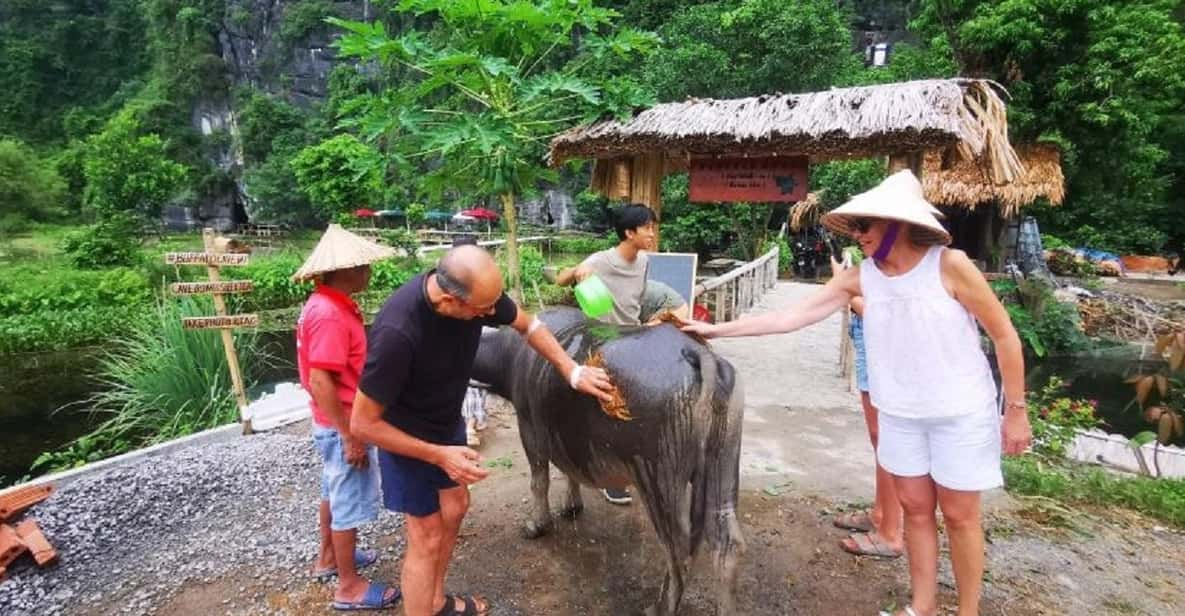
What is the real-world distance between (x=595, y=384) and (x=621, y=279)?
1245 millimetres

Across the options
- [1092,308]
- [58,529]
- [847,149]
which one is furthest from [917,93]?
[1092,308]

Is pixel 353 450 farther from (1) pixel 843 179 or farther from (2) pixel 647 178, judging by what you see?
(1) pixel 843 179

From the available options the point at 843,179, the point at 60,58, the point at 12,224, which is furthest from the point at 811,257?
the point at 60,58

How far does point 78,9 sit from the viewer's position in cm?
3866

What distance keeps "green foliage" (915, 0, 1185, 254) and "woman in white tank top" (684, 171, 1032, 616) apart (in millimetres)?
12211

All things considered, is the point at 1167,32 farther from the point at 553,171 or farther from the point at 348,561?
the point at 348,561

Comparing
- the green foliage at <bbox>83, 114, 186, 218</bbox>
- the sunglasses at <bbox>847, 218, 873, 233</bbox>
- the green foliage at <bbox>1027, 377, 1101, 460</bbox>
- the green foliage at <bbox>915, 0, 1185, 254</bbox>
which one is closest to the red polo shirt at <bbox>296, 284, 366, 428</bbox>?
the sunglasses at <bbox>847, 218, 873, 233</bbox>

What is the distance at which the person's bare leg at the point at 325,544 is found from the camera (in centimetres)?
285

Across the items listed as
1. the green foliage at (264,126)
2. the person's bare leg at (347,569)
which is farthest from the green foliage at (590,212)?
the person's bare leg at (347,569)

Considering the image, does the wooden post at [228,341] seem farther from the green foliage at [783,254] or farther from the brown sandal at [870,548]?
the green foliage at [783,254]

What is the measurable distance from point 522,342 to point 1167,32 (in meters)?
16.1

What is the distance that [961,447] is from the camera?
2004 millimetres

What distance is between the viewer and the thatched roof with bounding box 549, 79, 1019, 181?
15.6ft

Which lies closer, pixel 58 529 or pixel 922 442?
pixel 922 442
